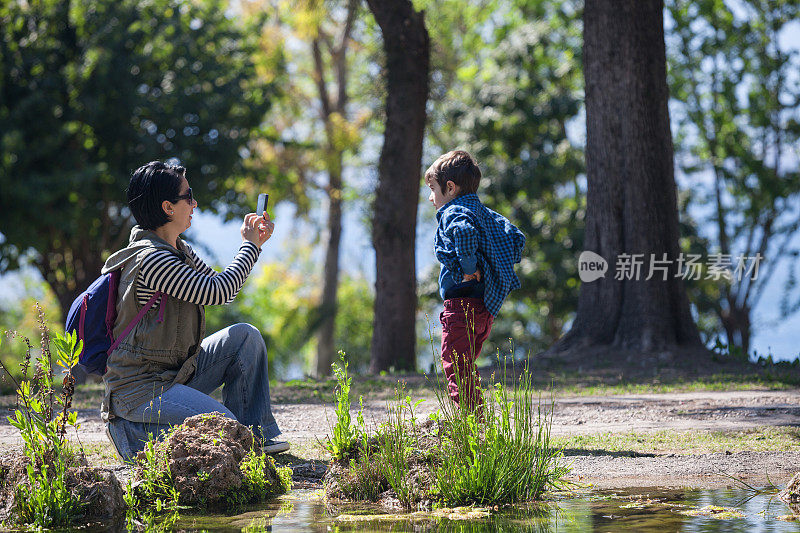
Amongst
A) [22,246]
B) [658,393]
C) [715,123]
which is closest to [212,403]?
[658,393]

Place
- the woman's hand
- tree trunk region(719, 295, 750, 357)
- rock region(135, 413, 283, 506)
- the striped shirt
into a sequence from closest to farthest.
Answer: rock region(135, 413, 283, 506), the striped shirt, the woman's hand, tree trunk region(719, 295, 750, 357)

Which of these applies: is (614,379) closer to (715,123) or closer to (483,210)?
(483,210)

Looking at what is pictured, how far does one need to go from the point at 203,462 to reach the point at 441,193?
86.5 inches

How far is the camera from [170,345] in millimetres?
4969

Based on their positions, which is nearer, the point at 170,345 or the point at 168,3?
the point at 170,345

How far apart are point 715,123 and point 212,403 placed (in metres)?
20.6

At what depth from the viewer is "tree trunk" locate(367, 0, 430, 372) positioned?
1207cm

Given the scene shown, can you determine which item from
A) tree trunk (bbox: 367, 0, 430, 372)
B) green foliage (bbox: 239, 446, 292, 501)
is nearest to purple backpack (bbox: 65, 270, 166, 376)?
green foliage (bbox: 239, 446, 292, 501)

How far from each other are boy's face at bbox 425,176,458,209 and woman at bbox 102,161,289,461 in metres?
1.07

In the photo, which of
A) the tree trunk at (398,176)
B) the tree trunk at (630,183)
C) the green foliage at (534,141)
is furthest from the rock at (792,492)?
the green foliage at (534,141)

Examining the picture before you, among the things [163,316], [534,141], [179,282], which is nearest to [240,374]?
[163,316]

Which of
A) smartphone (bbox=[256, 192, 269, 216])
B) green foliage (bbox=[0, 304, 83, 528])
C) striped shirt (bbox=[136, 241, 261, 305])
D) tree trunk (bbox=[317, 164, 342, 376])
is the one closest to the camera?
green foliage (bbox=[0, 304, 83, 528])

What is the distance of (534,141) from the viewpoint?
21.5 m

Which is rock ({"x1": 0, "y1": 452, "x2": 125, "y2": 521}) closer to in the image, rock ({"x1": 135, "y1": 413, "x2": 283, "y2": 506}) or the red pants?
rock ({"x1": 135, "y1": 413, "x2": 283, "y2": 506})
